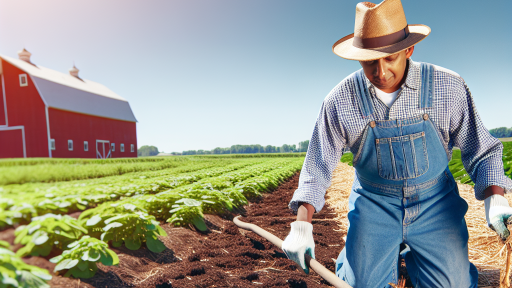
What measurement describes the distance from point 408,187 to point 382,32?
0.90m

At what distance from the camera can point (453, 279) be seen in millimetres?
1782

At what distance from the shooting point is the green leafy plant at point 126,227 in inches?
88.8

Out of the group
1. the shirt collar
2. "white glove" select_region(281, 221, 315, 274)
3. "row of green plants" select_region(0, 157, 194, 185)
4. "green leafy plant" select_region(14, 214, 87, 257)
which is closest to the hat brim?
the shirt collar

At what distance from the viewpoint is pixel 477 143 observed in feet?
5.88

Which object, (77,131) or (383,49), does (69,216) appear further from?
(383,49)

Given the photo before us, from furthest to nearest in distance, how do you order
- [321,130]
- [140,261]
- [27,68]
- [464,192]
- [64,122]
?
[464,192]
[140,261]
[321,130]
[64,122]
[27,68]

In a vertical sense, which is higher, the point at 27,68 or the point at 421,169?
the point at 27,68

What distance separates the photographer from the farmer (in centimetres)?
171

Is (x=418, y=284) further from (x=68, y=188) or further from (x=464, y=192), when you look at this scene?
(x=464, y=192)

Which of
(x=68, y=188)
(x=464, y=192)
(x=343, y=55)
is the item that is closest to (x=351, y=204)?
(x=343, y=55)

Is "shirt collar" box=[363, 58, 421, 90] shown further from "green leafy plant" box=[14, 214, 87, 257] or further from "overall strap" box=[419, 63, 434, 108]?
"green leafy plant" box=[14, 214, 87, 257]

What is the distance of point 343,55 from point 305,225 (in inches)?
39.7

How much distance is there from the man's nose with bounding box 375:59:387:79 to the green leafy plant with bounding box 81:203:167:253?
1.91m

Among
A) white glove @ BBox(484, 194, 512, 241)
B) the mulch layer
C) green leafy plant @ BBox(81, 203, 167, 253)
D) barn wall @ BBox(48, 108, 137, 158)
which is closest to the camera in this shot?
barn wall @ BBox(48, 108, 137, 158)
